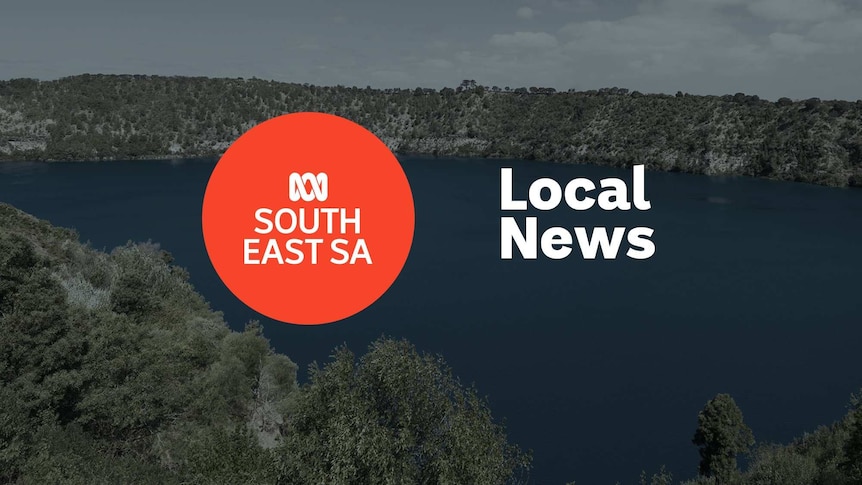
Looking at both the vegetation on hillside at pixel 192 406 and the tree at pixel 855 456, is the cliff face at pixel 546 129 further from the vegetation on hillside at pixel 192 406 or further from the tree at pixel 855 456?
the vegetation on hillside at pixel 192 406

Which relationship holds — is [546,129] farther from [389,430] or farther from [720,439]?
[389,430]

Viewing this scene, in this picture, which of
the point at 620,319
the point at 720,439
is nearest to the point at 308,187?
the point at 720,439

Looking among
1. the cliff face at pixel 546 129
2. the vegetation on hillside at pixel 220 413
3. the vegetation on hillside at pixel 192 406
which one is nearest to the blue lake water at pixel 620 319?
the vegetation on hillside at pixel 220 413

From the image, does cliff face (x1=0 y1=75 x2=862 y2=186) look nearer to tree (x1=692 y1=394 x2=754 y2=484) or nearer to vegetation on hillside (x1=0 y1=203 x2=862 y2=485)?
tree (x1=692 y1=394 x2=754 y2=484)

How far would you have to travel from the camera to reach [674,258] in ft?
236

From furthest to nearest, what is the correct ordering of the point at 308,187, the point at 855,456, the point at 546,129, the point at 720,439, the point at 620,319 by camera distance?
the point at 546,129
the point at 620,319
the point at 308,187
the point at 720,439
the point at 855,456

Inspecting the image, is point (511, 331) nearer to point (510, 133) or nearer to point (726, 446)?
point (726, 446)

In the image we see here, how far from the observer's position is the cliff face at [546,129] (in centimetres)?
13262

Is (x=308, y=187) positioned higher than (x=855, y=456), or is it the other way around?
(x=308, y=187)

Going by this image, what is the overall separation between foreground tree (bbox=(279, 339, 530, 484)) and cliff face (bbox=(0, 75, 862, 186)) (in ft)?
427

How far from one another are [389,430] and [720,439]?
797 inches

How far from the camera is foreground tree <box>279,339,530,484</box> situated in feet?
49.0

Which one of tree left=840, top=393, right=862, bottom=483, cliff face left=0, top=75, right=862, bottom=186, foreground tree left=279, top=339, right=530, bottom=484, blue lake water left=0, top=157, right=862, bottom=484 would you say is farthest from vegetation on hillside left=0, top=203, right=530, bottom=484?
cliff face left=0, top=75, right=862, bottom=186

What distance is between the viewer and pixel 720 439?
29.0 m
